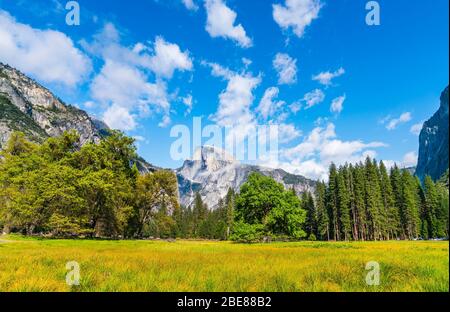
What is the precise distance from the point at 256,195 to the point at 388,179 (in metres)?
45.7

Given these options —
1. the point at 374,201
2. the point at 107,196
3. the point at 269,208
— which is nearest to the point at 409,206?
the point at 374,201

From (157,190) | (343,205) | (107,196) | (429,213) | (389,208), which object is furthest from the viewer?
(343,205)

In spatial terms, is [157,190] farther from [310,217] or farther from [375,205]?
[310,217]

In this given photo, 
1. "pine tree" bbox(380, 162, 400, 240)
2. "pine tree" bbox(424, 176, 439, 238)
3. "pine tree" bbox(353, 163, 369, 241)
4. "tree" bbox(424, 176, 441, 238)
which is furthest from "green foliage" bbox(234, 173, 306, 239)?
"pine tree" bbox(380, 162, 400, 240)

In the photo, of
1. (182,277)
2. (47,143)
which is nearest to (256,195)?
(47,143)

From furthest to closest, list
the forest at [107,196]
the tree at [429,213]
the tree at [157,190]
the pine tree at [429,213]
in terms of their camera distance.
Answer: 1. the pine tree at [429,213]
2. the tree at [429,213]
3. the tree at [157,190]
4. the forest at [107,196]

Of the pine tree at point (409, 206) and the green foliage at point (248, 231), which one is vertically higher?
the pine tree at point (409, 206)

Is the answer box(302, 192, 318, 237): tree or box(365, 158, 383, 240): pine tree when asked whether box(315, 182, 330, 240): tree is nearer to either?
box(302, 192, 318, 237): tree

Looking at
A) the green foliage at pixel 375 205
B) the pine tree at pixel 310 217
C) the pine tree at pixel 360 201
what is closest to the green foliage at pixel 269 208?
the green foliage at pixel 375 205

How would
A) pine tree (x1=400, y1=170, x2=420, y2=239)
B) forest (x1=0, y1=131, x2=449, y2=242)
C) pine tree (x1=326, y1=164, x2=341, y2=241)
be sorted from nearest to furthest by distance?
forest (x1=0, y1=131, x2=449, y2=242) → pine tree (x1=400, y1=170, x2=420, y2=239) → pine tree (x1=326, y1=164, x2=341, y2=241)

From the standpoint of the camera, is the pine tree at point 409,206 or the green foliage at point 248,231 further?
the pine tree at point 409,206

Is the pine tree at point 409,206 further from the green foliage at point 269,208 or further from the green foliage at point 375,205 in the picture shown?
the green foliage at point 269,208

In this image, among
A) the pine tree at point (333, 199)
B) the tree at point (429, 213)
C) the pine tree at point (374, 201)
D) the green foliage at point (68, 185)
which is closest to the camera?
the green foliage at point (68, 185)
